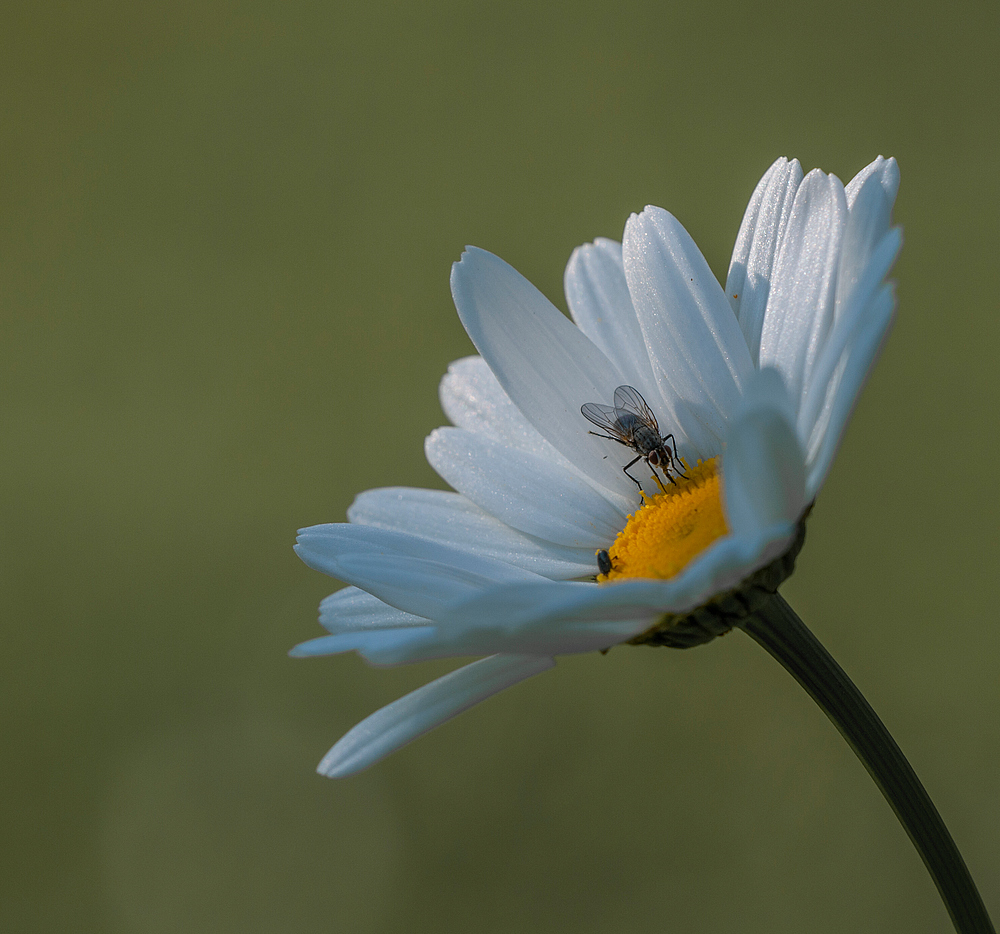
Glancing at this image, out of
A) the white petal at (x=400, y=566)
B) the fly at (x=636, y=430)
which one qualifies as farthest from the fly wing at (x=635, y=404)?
the white petal at (x=400, y=566)

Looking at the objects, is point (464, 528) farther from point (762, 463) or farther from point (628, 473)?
point (762, 463)

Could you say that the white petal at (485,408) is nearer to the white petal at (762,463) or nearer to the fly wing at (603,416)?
the fly wing at (603,416)

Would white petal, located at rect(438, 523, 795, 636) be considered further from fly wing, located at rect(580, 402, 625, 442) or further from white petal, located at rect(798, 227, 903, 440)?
fly wing, located at rect(580, 402, 625, 442)

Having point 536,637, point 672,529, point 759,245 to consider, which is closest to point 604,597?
point 536,637

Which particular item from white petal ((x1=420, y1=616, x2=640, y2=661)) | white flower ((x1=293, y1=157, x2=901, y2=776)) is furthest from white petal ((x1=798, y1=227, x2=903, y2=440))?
white petal ((x1=420, y1=616, x2=640, y2=661))

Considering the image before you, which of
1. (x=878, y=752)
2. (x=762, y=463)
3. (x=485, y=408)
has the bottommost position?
(x=878, y=752)

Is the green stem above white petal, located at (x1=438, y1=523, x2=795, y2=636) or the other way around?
the other way around
